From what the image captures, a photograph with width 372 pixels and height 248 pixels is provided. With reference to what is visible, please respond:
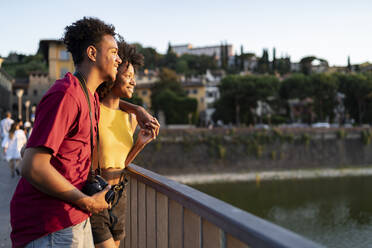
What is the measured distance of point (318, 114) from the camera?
44250 millimetres

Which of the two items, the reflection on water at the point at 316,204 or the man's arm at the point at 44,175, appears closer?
the man's arm at the point at 44,175

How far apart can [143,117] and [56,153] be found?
47.4 inches

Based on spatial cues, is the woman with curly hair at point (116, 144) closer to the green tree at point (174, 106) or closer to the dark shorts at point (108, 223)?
the dark shorts at point (108, 223)

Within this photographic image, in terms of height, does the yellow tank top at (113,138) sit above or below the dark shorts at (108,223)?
above

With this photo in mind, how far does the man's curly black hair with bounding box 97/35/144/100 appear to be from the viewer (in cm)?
251

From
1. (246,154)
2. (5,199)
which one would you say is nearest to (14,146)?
(5,199)

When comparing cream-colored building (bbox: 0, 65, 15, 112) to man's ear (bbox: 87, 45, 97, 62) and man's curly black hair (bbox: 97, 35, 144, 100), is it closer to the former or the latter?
man's curly black hair (bbox: 97, 35, 144, 100)

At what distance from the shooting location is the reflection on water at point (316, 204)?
1628 cm

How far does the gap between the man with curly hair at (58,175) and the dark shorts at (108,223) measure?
59cm

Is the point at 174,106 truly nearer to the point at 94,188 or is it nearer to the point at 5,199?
the point at 5,199

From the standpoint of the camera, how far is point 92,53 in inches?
66.8

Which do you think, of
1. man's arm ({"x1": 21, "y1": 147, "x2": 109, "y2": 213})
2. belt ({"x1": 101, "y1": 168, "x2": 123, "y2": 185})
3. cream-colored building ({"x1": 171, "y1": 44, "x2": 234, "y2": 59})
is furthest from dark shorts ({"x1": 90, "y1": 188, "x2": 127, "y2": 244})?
cream-colored building ({"x1": 171, "y1": 44, "x2": 234, "y2": 59})

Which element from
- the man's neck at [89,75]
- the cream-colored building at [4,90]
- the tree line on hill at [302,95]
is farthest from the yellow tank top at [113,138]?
the tree line on hill at [302,95]

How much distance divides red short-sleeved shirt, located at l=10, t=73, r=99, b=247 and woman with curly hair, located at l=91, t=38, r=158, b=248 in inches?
28.4
